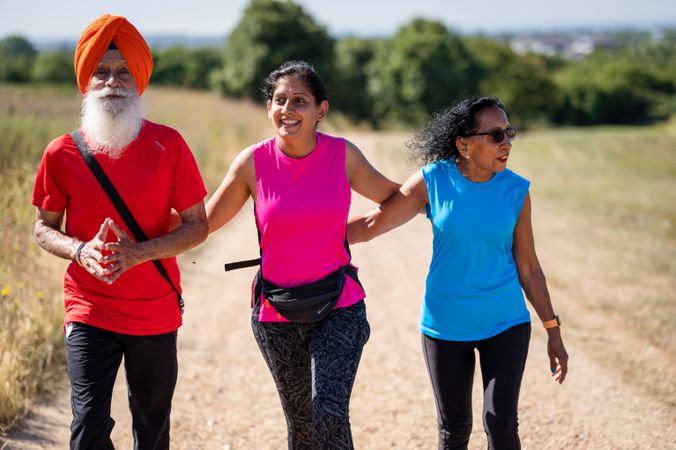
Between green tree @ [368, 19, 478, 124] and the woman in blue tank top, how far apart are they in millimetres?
52047

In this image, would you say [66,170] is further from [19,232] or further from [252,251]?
[252,251]

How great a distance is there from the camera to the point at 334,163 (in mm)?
3551

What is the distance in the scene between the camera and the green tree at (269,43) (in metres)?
41.5

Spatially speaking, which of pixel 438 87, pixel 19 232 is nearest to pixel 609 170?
pixel 19 232

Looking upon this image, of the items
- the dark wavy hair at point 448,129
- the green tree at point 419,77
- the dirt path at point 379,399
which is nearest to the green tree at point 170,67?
the green tree at point 419,77

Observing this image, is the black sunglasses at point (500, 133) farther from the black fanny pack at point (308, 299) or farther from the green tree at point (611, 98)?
the green tree at point (611, 98)

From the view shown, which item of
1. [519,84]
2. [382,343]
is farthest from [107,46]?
[519,84]

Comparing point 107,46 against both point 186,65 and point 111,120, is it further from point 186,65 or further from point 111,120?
point 186,65

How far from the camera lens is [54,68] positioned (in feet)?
102

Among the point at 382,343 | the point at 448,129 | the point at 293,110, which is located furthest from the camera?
the point at 382,343

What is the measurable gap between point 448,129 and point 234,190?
3.58 feet

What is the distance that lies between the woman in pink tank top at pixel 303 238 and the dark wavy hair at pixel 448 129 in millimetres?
419

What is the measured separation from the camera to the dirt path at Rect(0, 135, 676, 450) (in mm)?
4895

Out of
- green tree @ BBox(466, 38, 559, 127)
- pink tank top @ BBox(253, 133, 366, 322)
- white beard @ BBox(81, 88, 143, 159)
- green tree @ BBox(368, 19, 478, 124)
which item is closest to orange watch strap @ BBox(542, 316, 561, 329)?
pink tank top @ BBox(253, 133, 366, 322)
